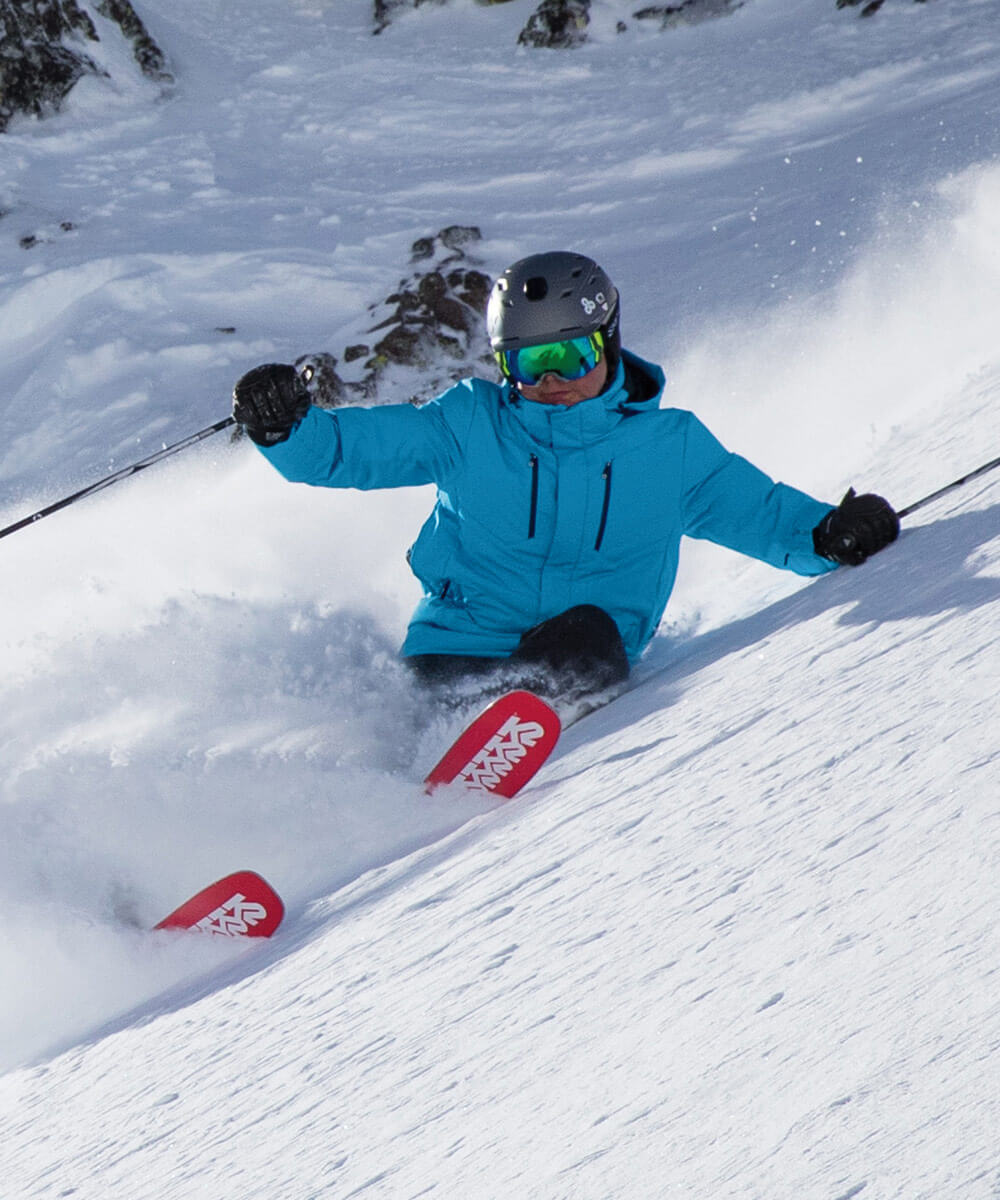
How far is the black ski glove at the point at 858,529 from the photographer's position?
11.4ft

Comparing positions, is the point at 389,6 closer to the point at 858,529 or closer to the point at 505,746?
the point at 858,529

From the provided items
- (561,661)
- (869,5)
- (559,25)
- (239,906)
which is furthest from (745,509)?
(559,25)

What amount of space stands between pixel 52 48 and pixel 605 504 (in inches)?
508

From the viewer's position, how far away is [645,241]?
1033 cm

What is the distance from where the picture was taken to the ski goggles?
3.52 metres

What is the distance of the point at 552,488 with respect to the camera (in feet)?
12.2

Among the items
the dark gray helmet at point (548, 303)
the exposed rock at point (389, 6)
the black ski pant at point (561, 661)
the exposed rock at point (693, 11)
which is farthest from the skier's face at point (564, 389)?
the exposed rock at point (389, 6)

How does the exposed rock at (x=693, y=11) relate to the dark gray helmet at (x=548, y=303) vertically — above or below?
above

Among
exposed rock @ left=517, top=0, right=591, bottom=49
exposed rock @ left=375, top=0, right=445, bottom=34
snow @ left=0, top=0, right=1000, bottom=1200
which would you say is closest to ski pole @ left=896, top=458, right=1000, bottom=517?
snow @ left=0, top=0, right=1000, bottom=1200

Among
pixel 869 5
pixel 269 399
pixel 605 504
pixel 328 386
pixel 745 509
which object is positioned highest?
pixel 869 5

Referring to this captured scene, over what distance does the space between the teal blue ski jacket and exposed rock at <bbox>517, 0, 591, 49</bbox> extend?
11.8 metres

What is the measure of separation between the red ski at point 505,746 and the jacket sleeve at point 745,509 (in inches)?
38.5

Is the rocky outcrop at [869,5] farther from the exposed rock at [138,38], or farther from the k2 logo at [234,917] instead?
the k2 logo at [234,917]

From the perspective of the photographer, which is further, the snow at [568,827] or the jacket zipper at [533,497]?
the jacket zipper at [533,497]
